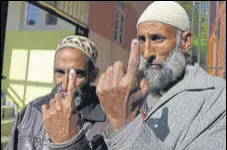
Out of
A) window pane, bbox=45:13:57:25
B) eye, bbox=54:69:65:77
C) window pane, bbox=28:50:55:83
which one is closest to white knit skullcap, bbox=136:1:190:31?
eye, bbox=54:69:65:77

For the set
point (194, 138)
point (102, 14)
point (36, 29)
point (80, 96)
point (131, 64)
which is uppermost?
point (102, 14)

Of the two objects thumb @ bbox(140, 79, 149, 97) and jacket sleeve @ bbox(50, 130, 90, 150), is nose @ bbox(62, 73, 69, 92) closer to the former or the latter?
jacket sleeve @ bbox(50, 130, 90, 150)

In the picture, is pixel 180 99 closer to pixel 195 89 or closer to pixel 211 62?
pixel 195 89

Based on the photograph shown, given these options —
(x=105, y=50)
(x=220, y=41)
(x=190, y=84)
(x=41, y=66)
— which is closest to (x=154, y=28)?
(x=190, y=84)

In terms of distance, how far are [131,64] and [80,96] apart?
2.27 feet

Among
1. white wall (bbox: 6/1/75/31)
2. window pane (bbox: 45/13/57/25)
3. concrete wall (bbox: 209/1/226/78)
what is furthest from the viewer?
white wall (bbox: 6/1/75/31)

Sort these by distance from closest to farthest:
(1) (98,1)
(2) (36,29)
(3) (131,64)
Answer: (3) (131,64), (2) (36,29), (1) (98,1)

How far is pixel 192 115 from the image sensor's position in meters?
1.41

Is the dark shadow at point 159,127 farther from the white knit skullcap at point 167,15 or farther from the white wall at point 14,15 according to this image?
the white wall at point 14,15

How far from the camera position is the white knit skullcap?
1.58 meters

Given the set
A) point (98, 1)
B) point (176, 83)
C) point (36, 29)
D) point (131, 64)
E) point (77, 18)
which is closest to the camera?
point (131, 64)

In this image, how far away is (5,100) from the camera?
8.61m

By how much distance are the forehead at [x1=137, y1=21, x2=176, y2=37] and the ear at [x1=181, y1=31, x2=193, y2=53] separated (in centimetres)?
14

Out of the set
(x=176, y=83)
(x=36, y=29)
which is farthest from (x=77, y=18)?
(x=176, y=83)
